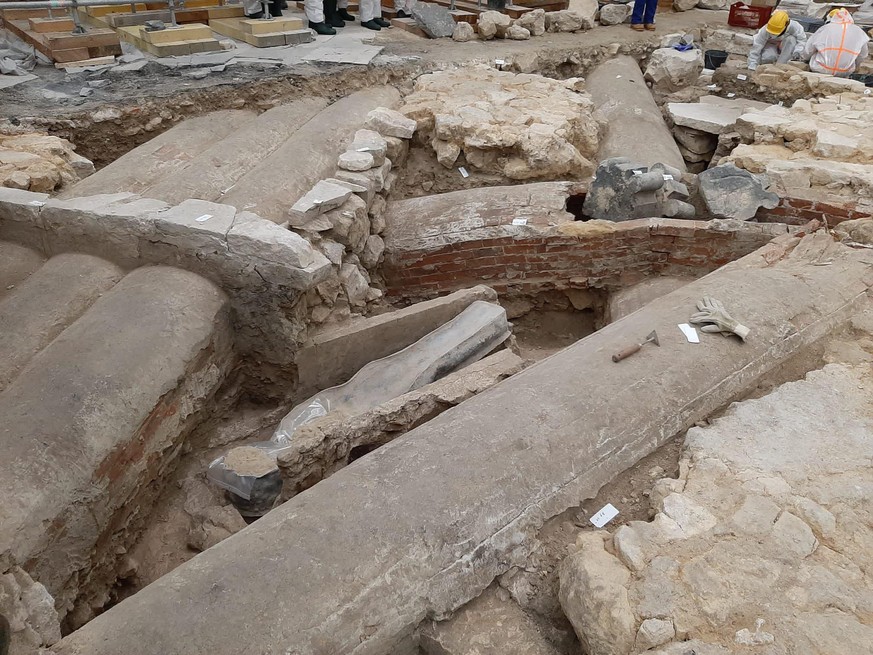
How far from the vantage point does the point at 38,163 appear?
475 cm

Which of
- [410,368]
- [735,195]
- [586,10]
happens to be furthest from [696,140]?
[410,368]

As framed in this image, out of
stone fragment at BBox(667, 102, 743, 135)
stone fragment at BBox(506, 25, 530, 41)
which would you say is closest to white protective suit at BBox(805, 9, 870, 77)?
stone fragment at BBox(667, 102, 743, 135)

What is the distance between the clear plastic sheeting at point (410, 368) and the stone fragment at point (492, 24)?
254 inches

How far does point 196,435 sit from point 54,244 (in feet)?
5.15

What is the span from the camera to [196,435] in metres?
3.71

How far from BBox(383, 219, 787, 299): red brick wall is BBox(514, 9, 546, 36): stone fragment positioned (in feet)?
19.7

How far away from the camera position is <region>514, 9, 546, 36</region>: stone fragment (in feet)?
A: 31.1

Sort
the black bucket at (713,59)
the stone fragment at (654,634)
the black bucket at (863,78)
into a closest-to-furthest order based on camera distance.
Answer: the stone fragment at (654,634)
the black bucket at (863,78)
the black bucket at (713,59)

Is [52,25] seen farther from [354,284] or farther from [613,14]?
[613,14]

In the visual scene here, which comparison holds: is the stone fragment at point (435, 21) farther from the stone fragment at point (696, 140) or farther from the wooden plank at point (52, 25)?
the wooden plank at point (52, 25)

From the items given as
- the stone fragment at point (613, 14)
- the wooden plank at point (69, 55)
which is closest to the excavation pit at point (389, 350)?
the wooden plank at point (69, 55)

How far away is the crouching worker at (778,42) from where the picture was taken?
852cm

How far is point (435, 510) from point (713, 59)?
34.2 feet

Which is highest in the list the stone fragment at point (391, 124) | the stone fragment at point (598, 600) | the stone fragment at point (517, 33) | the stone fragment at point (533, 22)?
the stone fragment at point (533, 22)
